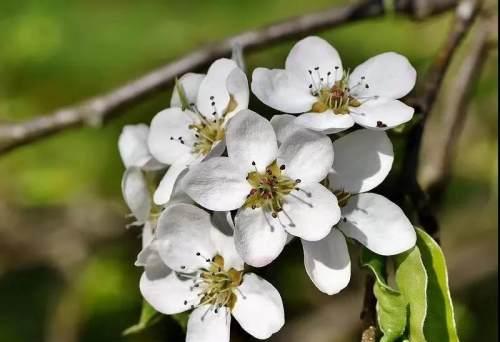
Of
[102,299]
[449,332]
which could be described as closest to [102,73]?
[102,299]

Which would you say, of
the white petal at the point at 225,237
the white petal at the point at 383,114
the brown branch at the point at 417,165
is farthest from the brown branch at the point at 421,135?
the white petal at the point at 225,237

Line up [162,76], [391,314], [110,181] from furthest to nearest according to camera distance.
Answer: [110,181]
[162,76]
[391,314]

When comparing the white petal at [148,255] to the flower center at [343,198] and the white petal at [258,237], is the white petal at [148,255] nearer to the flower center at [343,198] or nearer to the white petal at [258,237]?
the white petal at [258,237]

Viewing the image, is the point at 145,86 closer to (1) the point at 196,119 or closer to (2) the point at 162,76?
(2) the point at 162,76

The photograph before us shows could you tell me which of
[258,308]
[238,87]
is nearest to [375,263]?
[258,308]

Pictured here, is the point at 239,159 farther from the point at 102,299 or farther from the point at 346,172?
the point at 102,299

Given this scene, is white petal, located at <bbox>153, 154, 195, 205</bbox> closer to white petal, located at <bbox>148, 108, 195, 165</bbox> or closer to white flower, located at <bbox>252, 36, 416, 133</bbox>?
white petal, located at <bbox>148, 108, 195, 165</bbox>

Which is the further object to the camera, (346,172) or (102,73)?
(102,73)
